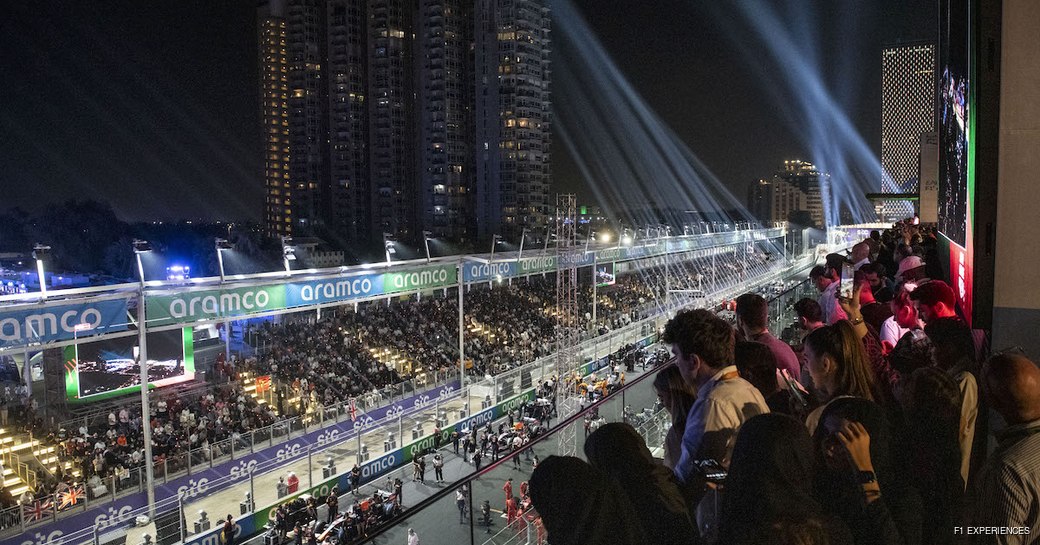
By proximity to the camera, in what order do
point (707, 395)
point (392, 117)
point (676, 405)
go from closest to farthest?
1. point (707, 395)
2. point (676, 405)
3. point (392, 117)

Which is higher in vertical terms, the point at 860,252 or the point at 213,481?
the point at 860,252

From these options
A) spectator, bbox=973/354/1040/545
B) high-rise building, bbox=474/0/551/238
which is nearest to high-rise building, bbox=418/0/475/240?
high-rise building, bbox=474/0/551/238

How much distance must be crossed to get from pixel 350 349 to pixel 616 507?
851 inches

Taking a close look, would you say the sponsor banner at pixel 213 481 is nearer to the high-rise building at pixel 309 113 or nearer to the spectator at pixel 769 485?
the spectator at pixel 769 485

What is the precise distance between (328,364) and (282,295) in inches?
283

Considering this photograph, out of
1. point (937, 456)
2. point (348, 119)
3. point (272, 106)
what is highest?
point (272, 106)

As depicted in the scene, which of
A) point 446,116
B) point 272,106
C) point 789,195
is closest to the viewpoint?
point 446,116

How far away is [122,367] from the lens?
18641mm

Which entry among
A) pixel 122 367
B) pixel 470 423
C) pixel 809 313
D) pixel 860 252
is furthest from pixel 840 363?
pixel 122 367

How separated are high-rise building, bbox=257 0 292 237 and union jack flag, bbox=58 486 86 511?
94848 mm

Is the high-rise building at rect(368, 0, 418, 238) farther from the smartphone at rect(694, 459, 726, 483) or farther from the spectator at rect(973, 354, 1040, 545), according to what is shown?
the spectator at rect(973, 354, 1040, 545)

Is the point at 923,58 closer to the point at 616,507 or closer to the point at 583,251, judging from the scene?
Result: the point at 583,251

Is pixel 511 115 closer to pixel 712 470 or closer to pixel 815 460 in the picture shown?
pixel 712 470

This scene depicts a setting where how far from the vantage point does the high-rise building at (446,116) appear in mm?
69375
